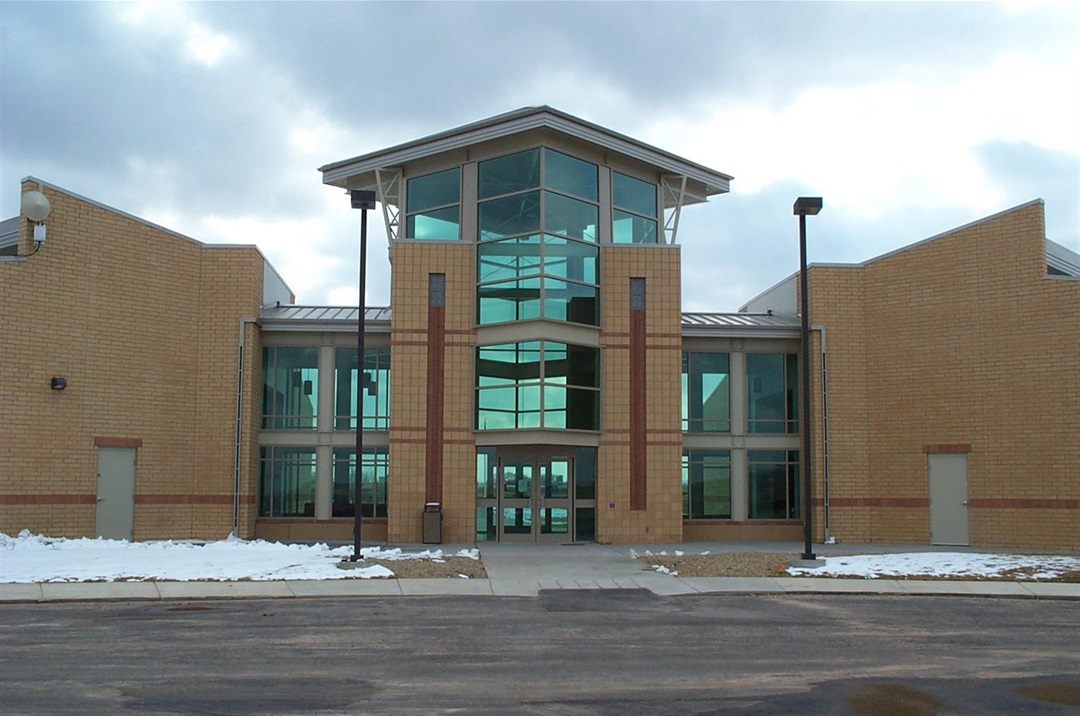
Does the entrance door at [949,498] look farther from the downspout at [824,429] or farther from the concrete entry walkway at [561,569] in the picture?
the concrete entry walkway at [561,569]

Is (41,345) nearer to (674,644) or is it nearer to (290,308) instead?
(290,308)

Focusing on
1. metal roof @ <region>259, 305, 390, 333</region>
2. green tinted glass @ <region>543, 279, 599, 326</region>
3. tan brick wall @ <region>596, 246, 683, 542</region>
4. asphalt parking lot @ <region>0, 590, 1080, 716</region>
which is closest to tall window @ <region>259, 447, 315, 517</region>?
metal roof @ <region>259, 305, 390, 333</region>

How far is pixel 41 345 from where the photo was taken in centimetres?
2323

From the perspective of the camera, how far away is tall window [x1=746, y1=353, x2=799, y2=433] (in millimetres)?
28359

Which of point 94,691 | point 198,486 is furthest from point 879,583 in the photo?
point 198,486

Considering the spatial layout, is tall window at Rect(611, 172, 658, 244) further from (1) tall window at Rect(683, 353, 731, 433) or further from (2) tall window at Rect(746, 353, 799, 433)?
(2) tall window at Rect(746, 353, 799, 433)

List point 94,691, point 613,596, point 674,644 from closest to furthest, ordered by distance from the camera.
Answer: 1. point 94,691
2. point 674,644
3. point 613,596

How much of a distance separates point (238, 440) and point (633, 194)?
40.7ft

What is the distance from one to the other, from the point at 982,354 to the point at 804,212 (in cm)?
737

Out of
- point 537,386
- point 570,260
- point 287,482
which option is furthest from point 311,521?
point 570,260

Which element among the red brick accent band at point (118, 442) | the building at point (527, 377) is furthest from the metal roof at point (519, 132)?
the red brick accent band at point (118, 442)

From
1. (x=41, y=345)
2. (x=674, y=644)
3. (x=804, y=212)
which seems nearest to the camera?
(x=674, y=644)

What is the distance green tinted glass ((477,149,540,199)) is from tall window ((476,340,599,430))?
409 centimetres

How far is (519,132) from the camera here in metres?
25.4
